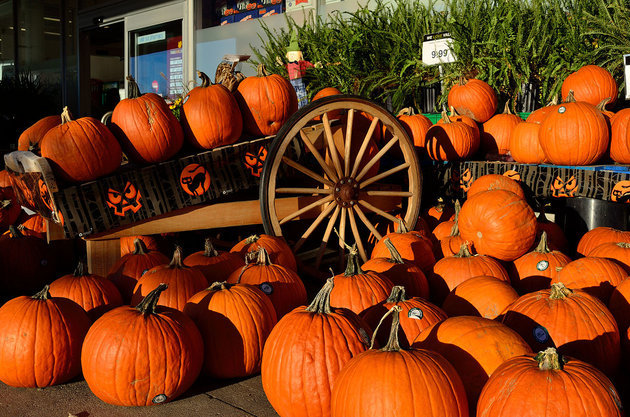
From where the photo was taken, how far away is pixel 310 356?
72.2 inches

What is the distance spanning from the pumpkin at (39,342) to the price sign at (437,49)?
13.4ft

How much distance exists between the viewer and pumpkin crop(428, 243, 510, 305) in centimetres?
278

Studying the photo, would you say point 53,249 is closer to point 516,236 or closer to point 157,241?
point 157,241

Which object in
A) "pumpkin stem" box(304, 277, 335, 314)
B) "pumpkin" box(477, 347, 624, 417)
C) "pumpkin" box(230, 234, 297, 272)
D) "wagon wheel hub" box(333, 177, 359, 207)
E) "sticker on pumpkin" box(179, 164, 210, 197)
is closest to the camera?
"pumpkin" box(477, 347, 624, 417)

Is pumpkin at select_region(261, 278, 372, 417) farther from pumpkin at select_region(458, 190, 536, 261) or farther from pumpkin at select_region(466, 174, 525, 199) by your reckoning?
pumpkin at select_region(466, 174, 525, 199)

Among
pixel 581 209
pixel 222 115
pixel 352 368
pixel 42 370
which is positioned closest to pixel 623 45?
pixel 581 209

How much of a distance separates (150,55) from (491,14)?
19.8 ft

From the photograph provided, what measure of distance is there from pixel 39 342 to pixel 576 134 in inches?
125

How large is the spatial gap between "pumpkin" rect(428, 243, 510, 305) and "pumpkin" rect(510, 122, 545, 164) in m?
1.48

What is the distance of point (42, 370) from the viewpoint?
215 cm

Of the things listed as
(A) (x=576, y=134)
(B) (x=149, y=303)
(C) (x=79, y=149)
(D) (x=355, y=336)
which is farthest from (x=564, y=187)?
(C) (x=79, y=149)

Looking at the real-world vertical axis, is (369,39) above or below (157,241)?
above

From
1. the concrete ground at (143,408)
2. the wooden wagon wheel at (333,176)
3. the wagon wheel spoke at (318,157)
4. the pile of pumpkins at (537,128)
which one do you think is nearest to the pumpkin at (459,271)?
the wooden wagon wheel at (333,176)

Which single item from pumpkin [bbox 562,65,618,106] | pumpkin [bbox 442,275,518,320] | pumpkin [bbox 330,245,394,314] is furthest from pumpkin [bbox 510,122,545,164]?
pumpkin [bbox 330,245,394,314]
